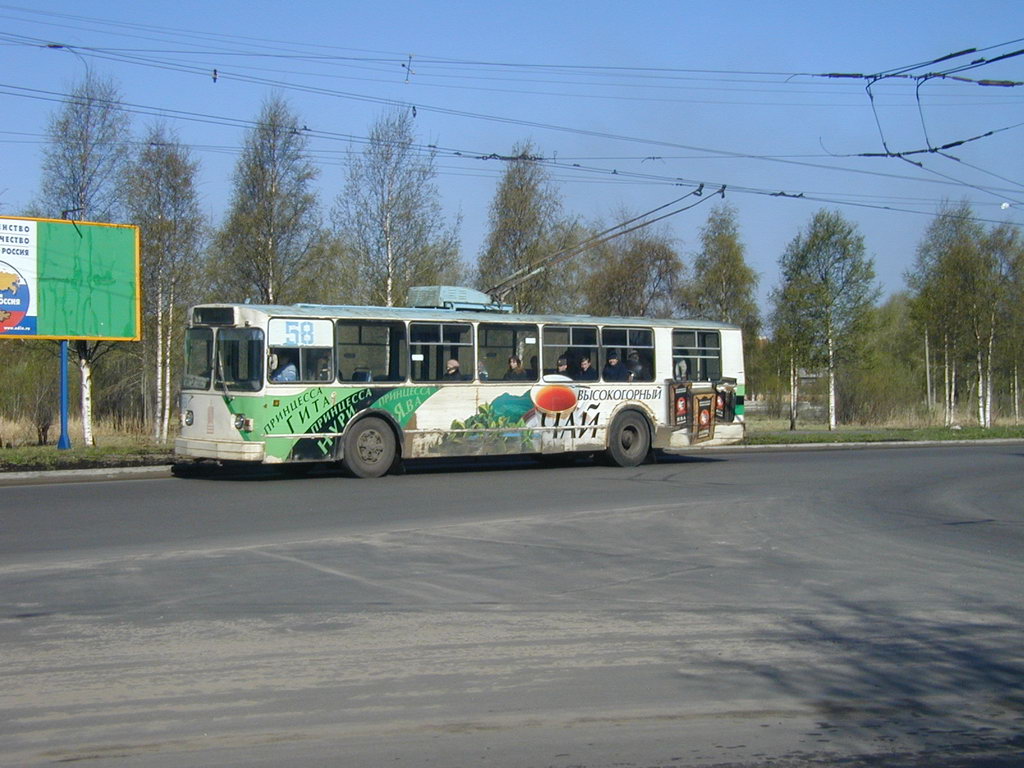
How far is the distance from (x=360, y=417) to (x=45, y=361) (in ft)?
68.0

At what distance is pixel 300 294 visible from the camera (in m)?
36.8

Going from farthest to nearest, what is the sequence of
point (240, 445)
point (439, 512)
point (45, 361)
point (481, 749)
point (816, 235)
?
point (816, 235)
point (45, 361)
point (240, 445)
point (439, 512)
point (481, 749)

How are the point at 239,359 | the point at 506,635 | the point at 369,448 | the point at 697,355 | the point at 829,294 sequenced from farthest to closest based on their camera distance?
the point at 829,294, the point at 697,355, the point at 369,448, the point at 239,359, the point at 506,635

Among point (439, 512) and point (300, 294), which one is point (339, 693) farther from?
point (300, 294)

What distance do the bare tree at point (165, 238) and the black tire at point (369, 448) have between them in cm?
1871

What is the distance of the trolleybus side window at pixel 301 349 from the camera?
17.4 m

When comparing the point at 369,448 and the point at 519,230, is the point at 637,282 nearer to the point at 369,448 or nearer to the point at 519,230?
the point at 519,230

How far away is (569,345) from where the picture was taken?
20.7m

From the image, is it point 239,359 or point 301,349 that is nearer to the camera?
point 239,359

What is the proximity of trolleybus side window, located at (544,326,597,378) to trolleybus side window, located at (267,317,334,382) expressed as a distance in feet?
14.6

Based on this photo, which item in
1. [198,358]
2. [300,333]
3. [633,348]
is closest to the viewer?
[300,333]

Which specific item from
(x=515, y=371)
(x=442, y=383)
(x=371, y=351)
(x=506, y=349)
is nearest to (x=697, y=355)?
(x=515, y=371)

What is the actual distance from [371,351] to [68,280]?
905 cm

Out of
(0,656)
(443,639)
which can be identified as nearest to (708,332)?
(443,639)
